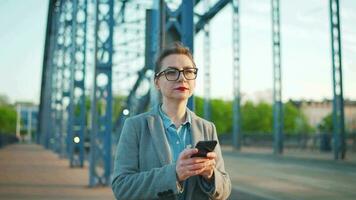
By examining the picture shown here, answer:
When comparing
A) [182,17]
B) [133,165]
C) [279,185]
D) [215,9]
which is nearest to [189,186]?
[133,165]

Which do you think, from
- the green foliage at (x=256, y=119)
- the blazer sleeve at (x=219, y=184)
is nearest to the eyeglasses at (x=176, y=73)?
the blazer sleeve at (x=219, y=184)

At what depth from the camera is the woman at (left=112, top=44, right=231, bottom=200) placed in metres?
1.84

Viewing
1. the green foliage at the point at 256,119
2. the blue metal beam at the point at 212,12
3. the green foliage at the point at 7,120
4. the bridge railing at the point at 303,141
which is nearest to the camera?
the blue metal beam at the point at 212,12

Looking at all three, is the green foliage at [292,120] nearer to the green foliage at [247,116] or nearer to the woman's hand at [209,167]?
the green foliage at [247,116]

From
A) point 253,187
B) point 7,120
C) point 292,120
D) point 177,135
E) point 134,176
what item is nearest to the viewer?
point 134,176

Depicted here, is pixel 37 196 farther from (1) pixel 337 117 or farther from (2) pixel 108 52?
(1) pixel 337 117

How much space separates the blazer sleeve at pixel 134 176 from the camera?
72.7 inches

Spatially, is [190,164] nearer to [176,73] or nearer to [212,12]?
[176,73]

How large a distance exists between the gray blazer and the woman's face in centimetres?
13

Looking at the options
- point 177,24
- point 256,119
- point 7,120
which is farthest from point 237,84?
point 7,120

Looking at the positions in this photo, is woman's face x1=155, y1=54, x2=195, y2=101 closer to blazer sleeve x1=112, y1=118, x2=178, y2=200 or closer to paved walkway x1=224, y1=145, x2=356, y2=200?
blazer sleeve x1=112, y1=118, x2=178, y2=200

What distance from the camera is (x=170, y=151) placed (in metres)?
1.95

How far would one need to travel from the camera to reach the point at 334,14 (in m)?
20.3

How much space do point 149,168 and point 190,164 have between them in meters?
0.25
